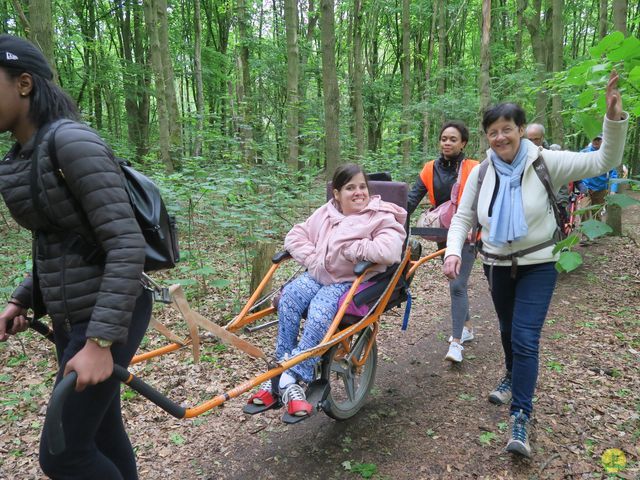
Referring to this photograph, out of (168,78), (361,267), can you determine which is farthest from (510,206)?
(168,78)

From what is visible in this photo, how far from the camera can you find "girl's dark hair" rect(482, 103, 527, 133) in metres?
2.98

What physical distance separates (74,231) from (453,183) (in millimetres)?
3679

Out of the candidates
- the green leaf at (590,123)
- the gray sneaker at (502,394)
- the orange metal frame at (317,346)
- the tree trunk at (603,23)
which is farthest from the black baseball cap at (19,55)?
the tree trunk at (603,23)

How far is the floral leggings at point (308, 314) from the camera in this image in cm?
289

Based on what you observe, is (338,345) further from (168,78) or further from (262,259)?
(168,78)

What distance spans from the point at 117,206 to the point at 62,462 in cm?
103

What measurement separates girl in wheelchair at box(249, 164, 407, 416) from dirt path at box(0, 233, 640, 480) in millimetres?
768

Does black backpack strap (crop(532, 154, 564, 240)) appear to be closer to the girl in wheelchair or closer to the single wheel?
the girl in wheelchair

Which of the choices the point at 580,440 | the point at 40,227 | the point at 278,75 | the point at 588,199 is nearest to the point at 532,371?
the point at 580,440

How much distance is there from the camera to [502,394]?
3.72 metres

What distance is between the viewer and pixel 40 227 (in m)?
1.69

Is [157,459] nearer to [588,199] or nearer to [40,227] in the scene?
[40,227]

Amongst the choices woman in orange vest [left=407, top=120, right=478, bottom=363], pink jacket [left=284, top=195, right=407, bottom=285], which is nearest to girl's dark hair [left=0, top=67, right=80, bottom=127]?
pink jacket [left=284, top=195, right=407, bottom=285]

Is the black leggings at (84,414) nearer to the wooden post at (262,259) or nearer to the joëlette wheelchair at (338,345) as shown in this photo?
the joëlette wheelchair at (338,345)
